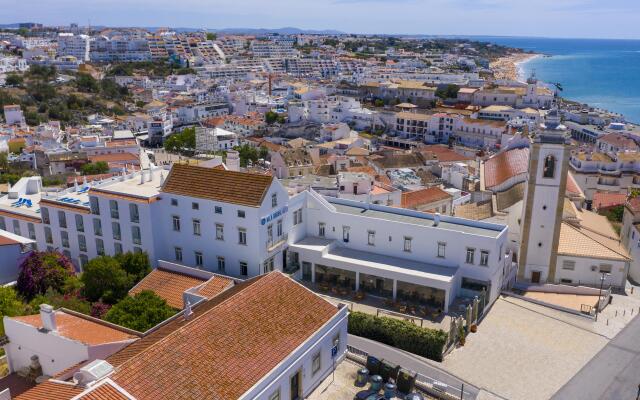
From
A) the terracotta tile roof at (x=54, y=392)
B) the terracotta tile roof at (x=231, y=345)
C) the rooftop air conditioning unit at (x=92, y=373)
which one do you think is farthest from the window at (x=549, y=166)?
the terracotta tile roof at (x=54, y=392)

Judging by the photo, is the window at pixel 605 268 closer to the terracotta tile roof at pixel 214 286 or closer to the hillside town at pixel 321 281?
the hillside town at pixel 321 281

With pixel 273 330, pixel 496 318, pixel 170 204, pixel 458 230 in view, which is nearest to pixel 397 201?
pixel 458 230

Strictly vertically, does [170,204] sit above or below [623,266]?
above

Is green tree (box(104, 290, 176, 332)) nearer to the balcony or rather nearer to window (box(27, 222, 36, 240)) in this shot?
the balcony

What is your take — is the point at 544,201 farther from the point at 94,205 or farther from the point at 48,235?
the point at 48,235

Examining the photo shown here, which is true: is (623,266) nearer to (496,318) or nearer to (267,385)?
(496,318)

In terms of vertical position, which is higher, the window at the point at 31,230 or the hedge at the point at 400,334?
the window at the point at 31,230

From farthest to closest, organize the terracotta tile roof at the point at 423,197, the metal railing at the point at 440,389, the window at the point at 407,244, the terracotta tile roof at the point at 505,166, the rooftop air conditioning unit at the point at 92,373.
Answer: the terracotta tile roof at the point at 423,197 < the terracotta tile roof at the point at 505,166 < the window at the point at 407,244 < the metal railing at the point at 440,389 < the rooftop air conditioning unit at the point at 92,373
